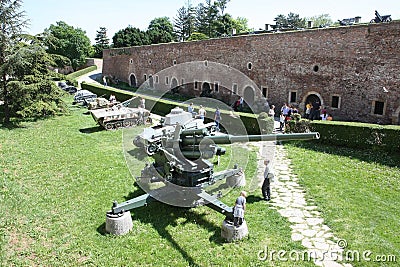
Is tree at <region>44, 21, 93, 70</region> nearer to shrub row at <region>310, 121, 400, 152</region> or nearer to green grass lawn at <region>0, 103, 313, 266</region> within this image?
green grass lawn at <region>0, 103, 313, 266</region>

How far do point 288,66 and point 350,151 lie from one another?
7.96m

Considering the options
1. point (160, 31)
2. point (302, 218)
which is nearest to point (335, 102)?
point (302, 218)

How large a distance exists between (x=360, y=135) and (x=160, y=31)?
147 feet

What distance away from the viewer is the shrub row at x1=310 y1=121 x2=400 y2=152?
1098 centimetres

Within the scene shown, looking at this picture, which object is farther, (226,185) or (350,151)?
(350,151)

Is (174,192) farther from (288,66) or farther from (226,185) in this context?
(288,66)

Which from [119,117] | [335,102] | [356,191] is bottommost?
[356,191]

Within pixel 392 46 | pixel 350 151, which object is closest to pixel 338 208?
pixel 350 151

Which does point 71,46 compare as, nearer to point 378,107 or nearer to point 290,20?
point 290,20

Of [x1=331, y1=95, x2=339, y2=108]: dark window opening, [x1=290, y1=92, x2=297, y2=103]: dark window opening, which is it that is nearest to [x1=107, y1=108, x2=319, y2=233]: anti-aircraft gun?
[x1=331, y1=95, x2=339, y2=108]: dark window opening

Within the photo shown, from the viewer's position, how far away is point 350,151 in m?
11.5

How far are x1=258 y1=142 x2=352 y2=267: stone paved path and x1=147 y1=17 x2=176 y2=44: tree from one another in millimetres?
43237

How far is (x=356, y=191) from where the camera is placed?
7984 millimetres

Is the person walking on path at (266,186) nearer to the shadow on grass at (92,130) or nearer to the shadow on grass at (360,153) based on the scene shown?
the shadow on grass at (360,153)
